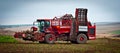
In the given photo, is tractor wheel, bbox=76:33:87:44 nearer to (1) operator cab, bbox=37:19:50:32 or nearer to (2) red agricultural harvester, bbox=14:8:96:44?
(2) red agricultural harvester, bbox=14:8:96:44

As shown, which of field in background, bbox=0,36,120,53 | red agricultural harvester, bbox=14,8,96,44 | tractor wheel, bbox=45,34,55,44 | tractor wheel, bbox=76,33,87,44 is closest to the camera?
field in background, bbox=0,36,120,53

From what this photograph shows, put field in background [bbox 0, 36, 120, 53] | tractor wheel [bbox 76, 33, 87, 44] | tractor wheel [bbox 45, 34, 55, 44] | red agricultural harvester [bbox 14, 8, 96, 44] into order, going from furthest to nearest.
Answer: tractor wheel [bbox 76, 33, 87, 44], red agricultural harvester [bbox 14, 8, 96, 44], tractor wheel [bbox 45, 34, 55, 44], field in background [bbox 0, 36, 120, 53]

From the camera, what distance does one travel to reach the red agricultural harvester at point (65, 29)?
105 feet

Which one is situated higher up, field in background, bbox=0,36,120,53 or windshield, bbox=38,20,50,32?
windshield, bbox=38,20,50,32

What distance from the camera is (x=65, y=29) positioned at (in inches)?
1297

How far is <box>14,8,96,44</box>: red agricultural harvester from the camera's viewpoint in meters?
32.0

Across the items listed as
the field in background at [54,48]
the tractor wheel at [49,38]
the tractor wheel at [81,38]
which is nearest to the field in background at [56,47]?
the field in background at [54,48]

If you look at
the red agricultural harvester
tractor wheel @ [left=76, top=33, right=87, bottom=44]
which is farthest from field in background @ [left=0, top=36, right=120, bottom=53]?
tractor wheel @ [left=76, top=33, right=87, bottom=44]

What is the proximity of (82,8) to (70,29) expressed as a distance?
88.5 inches

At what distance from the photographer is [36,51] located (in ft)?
77.3

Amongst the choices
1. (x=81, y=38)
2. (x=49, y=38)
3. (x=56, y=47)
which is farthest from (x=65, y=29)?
(x=56, y=47)

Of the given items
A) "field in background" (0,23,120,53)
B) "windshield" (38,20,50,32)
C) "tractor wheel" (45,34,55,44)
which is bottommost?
"field in background" (0,23,120,53)

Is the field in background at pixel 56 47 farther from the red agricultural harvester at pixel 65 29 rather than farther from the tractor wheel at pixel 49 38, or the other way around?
the tractor wheel at pixel 49 38

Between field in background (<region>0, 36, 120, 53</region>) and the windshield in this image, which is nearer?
field in background (<region>0, 36, 120, 53</region>)
